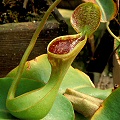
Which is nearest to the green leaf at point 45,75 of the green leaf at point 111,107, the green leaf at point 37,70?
the green leaf at point 37,70

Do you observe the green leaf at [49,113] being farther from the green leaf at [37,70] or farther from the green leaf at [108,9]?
the green leaf at [108,9]

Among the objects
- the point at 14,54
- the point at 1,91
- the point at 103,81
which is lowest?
the point at 103,81

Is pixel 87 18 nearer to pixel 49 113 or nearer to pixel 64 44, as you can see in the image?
pixel 64 44

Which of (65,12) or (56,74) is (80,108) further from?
(65,12)

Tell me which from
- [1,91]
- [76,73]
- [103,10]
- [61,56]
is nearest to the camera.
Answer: [61,56]

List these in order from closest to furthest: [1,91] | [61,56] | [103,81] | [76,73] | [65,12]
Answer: [61,56], [1,91], [76,73], [103,81], [65,12]

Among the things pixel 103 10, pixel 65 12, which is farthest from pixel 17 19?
pixel 65 12

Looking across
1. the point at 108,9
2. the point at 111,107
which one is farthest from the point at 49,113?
the point at 108,9
